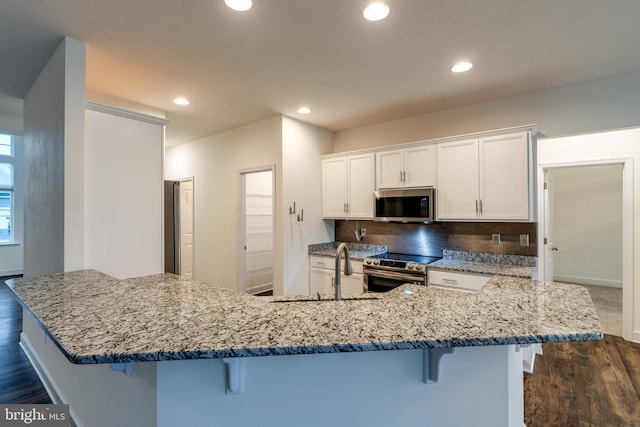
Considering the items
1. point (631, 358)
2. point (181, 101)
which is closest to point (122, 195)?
point (181, 101)

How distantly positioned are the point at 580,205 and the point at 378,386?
265 inches

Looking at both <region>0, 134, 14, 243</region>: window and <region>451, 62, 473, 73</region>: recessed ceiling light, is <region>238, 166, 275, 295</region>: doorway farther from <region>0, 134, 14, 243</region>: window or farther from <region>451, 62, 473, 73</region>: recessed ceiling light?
<region>0, 134, 14, 243</region>: window

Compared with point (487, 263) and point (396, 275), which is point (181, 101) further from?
point (487, 263)

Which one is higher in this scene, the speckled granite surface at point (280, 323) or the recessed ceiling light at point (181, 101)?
the recessed ceiling light at point (181, 101)

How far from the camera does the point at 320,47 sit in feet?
7.55

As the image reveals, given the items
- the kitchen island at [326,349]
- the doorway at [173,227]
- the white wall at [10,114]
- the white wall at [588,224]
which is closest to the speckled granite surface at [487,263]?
the kitchen island at [326,349]

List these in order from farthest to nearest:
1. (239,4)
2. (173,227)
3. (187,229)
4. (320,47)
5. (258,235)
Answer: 1. (187,229)
2. (258,235)
3. (173,227)
4. (320,47)
5. (239,4)

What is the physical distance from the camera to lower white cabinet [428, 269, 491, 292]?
296 cm

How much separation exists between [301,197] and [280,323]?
10.3 feet

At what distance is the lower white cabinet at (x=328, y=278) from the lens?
3.79m

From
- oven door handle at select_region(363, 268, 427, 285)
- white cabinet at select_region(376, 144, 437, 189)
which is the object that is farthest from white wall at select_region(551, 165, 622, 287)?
oven door handle at select_region(363, 268, 427, 285)

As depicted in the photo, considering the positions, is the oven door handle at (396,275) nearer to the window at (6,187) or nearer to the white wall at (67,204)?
the white wall at (67,204)

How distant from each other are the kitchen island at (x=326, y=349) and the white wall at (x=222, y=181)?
2754 millimetres

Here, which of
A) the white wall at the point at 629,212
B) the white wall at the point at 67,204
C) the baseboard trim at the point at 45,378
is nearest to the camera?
the white wall at the point at 67,204
